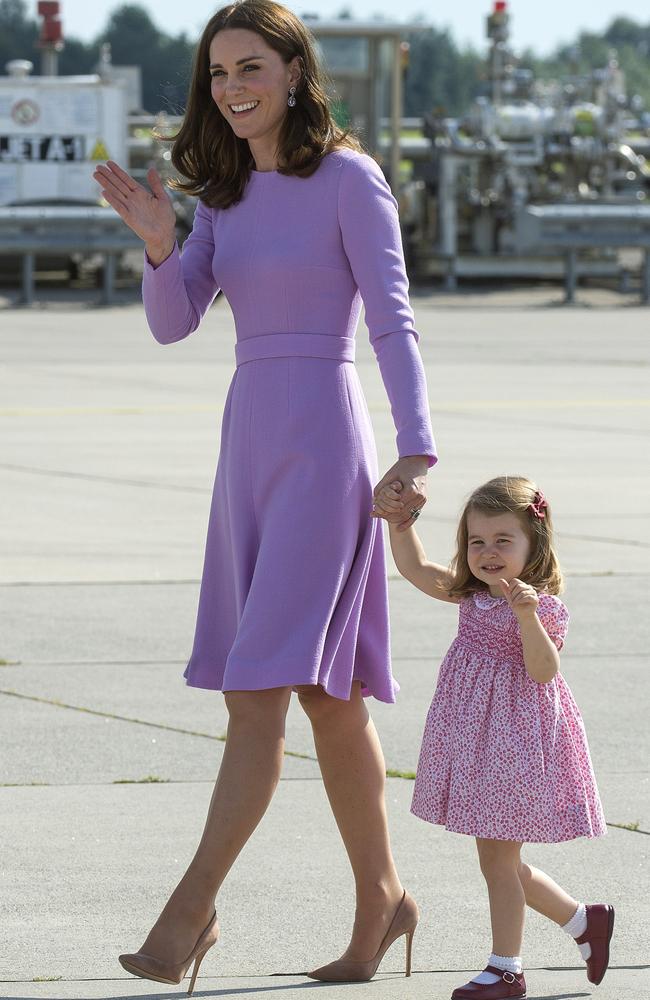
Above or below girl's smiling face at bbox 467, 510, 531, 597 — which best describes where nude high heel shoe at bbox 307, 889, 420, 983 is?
below

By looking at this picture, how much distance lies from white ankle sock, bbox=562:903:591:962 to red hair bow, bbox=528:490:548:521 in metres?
0.75

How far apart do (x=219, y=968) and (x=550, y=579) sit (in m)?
0.98

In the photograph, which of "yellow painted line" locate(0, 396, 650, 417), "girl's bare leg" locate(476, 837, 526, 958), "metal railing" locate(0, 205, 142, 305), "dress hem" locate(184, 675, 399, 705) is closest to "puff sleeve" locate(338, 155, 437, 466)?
"dress hem" locate(184, 675, 399, 705)

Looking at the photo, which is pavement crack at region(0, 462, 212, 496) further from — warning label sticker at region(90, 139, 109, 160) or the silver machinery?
the silver machinery

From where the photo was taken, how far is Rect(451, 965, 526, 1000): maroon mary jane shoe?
11.0 feet

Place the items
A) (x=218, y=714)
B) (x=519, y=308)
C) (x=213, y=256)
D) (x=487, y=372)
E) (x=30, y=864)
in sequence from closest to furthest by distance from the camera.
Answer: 1. (x=213, y=256)
2. (x=30, y=864)
3. (x=218, y=714)
4. (x=487, y=372)
5. (x=519, y=308)

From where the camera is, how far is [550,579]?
137 inches

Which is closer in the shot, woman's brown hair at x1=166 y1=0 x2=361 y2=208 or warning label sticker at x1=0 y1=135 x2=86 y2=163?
woman's brown hair at x1=166 y1=0 x2=361 y2=208

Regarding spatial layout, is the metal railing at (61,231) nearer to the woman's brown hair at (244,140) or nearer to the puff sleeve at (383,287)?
the woman's brown hair at (244,140)

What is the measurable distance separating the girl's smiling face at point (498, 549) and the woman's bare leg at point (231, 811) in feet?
1.44

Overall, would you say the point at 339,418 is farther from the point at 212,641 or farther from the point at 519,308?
the point at 519,308

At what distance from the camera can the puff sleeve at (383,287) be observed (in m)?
3.49

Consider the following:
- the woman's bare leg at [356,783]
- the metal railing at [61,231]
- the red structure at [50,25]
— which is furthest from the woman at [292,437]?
the red structure at [50,25]

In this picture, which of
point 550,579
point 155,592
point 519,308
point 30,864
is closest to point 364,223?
point 550,579
